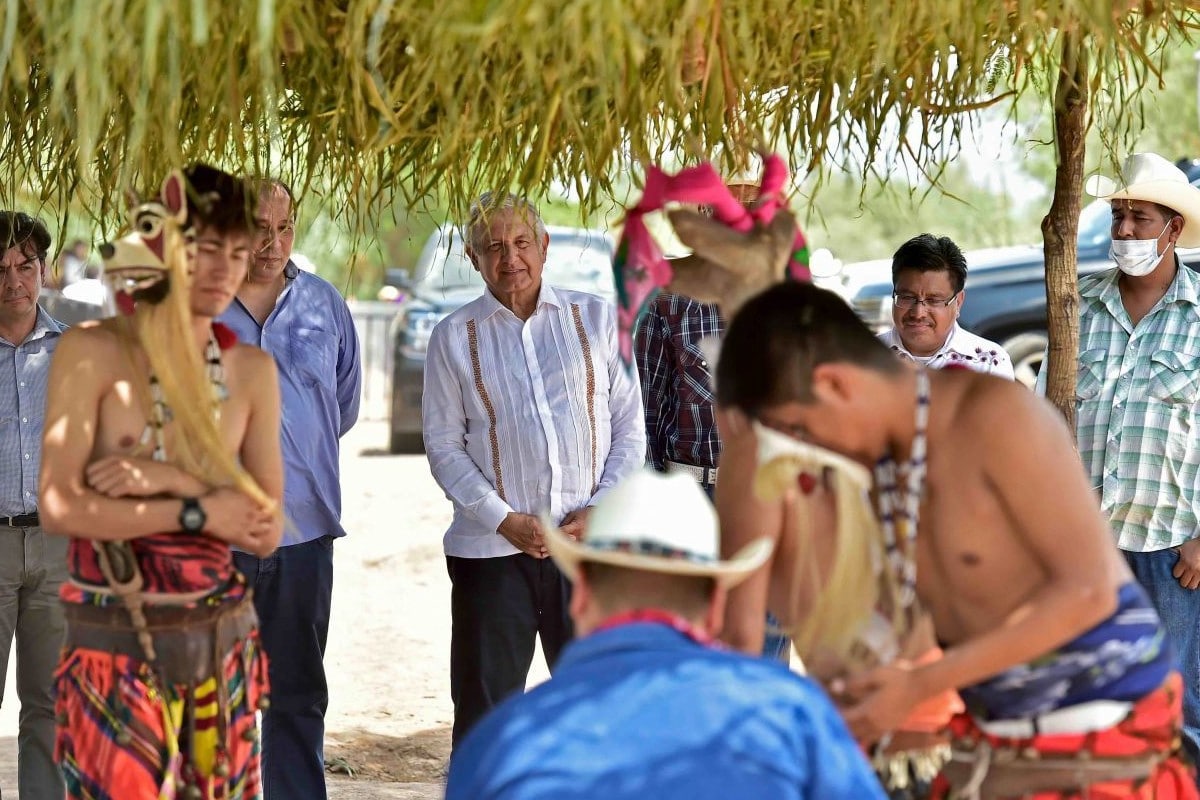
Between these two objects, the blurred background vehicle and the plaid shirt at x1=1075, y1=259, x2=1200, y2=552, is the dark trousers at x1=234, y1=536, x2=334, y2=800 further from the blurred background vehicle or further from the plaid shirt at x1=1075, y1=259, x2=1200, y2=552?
the blurred background vehicle

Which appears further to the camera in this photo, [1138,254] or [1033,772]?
[1138,254]

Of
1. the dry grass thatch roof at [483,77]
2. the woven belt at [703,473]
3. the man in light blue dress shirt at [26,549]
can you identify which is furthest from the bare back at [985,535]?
the man in light blue dress shirt at [26,549]

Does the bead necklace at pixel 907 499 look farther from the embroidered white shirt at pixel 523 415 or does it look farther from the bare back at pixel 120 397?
the embroidered white shirt at pixel 523 415

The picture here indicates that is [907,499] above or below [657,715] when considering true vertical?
above

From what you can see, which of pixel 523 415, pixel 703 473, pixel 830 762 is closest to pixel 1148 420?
pixel 703 473

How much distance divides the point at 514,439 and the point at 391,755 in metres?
1.83

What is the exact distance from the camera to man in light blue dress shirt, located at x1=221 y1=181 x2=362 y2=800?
13.9 ft

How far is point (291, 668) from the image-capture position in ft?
14.0

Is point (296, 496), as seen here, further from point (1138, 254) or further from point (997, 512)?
point (1138, 254)

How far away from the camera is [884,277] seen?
35.1ft

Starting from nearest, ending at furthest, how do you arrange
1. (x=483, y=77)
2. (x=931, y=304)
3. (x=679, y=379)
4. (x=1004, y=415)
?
(x=1004, y=415)
(x=483, y=77)
(x=931, y=304)
(x=679, y=379)

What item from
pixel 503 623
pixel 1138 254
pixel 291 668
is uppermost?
pixel 1138 254

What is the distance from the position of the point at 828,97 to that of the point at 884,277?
744 cm

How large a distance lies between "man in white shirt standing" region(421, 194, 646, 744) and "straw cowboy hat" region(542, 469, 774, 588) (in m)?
2.28
